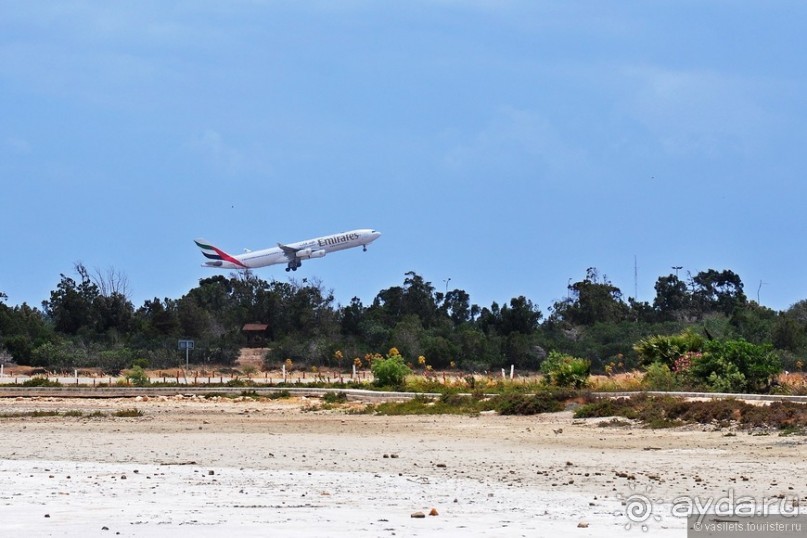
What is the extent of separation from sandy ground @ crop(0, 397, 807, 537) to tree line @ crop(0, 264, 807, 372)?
1318 inches

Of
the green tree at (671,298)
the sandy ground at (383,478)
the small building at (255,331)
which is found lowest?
the sandy ground at (383,478)

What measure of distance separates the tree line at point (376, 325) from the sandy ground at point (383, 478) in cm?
3348

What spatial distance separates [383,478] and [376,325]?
229 feet

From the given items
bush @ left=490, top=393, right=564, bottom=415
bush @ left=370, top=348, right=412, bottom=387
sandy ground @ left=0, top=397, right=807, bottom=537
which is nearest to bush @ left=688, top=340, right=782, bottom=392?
bush @ left=490, top=393, right=564, bottom=415

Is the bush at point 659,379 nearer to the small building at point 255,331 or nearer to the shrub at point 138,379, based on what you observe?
the shrub at point 138,379

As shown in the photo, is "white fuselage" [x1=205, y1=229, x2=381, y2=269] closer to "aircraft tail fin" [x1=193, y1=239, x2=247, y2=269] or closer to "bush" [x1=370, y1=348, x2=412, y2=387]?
"aircraft tail fin" [x1=193, y1=239, x2=247, y2=269]

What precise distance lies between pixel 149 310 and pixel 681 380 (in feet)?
235

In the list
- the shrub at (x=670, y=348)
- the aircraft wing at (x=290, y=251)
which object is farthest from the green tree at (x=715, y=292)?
the shrub at (x=670, y=348)

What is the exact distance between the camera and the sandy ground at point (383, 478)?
33.1ft

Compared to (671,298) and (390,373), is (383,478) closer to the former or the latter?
(390,373)

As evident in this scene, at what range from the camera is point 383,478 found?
1405 cm

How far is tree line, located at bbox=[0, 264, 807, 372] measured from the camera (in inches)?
2603

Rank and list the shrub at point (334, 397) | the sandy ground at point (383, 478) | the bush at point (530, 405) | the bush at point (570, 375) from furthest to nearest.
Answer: the shrub at point (334, 397) → the bush at point (570, 375) → the bush at point (530, 405) → the sandy ground at point (383, 478)

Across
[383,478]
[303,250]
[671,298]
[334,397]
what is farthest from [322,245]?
[383,478]
